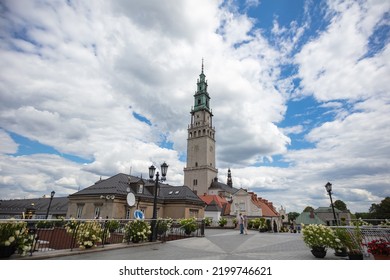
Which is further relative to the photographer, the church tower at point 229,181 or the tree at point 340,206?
the church tower at point 229,181

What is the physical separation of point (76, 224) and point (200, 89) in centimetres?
7844

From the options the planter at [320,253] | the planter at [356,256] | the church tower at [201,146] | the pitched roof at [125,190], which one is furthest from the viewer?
the church tower at [201,146]

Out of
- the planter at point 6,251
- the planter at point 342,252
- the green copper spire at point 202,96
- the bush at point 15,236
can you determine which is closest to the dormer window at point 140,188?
the bush at point 15,236

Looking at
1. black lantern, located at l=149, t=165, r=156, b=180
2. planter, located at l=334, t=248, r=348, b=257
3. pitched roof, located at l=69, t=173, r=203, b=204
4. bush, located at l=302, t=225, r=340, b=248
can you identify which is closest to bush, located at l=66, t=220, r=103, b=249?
black lantern, located at l=149, t=165, r=156, b=180

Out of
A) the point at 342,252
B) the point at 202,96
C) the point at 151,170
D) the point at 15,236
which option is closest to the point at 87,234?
the point at 15,236

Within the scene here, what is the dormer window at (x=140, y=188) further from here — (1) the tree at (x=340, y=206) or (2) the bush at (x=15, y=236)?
(1) the tree at (x=340, y=206)

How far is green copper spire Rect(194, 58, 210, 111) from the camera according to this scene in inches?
3182

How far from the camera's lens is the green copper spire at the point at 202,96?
80.8 m

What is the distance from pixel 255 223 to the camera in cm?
2570

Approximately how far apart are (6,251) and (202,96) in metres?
78.3

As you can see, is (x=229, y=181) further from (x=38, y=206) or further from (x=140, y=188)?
(x=140, y=188)

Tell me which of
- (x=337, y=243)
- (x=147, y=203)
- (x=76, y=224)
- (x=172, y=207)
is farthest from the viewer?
(x=172, y=207)
